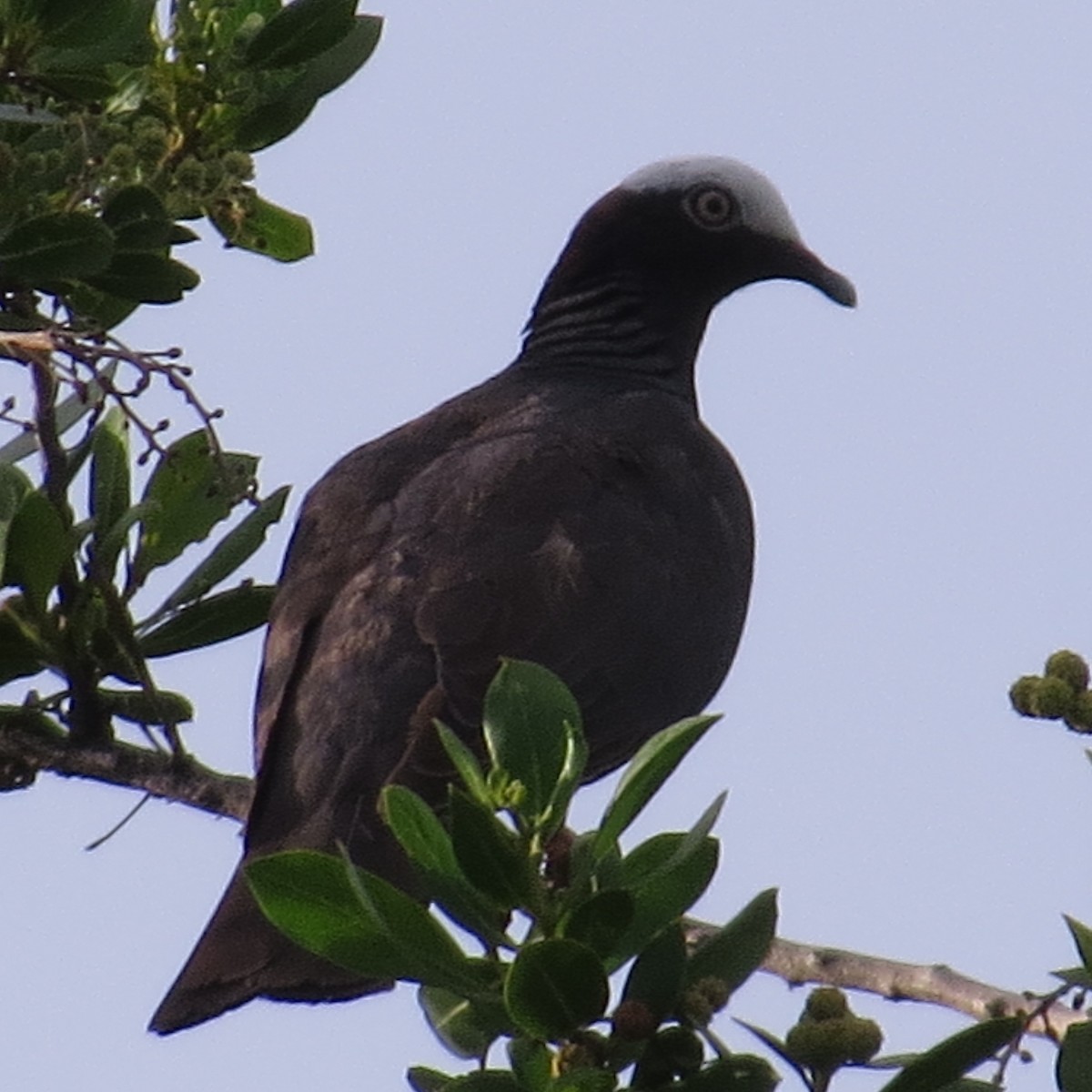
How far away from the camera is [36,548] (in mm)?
3967

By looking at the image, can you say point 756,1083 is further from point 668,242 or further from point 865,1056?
point 668,242

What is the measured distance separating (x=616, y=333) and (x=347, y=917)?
3220 mm

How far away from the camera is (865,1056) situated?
2830 mm

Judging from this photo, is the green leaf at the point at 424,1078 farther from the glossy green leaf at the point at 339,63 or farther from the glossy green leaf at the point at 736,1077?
the glossy green leaf at the point at 339,63

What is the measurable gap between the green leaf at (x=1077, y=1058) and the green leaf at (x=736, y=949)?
449mm

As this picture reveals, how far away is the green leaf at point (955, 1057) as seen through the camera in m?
2.87

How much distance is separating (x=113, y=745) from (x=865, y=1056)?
5.97 feet

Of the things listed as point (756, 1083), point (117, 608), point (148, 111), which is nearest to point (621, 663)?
point (117, 608)

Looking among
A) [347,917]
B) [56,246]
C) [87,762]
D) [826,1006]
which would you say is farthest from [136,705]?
[826,1006]

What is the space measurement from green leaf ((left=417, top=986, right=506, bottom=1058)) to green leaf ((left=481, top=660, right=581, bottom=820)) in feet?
1.05

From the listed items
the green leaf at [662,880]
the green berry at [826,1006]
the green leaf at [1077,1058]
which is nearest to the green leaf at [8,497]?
the green leaf at [662,880]

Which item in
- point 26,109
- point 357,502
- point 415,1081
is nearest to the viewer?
point 415,1081

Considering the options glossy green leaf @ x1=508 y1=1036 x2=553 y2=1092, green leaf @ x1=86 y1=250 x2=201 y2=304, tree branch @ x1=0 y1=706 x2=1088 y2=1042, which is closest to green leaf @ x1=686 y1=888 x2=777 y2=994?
glossy green leaf @ x1=508 y1=1036 x2=553 y2=1092

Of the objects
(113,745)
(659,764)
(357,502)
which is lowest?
(659,764)
